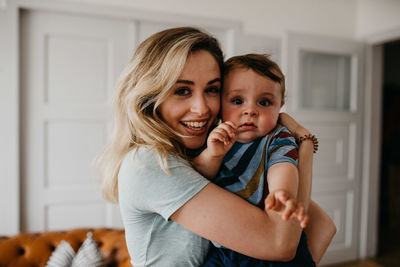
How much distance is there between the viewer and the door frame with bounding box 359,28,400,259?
343 cm

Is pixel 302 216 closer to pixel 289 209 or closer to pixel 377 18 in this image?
pixel 289 209

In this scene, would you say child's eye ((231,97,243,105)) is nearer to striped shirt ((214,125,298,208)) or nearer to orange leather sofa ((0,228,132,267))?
striped shirt ((214,125,298,208))

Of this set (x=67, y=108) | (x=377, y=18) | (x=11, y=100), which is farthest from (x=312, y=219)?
(x=377, y=18)

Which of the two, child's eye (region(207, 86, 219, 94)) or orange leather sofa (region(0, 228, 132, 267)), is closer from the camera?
child's eye (region(207, 86, 219, 94))

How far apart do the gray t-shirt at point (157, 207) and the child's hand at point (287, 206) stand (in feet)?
0.74

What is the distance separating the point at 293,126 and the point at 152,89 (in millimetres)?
439

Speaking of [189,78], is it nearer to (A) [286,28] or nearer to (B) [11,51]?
(B) [11,51]

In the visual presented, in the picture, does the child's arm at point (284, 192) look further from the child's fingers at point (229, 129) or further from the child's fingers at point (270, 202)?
the child's fingers at point (229, 129)

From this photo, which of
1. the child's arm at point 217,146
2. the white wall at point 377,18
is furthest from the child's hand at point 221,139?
the white wall at point 377,18

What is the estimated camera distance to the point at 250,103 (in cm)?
92

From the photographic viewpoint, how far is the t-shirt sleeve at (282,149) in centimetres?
78

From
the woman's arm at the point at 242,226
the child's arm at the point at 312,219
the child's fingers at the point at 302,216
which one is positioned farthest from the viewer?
the child's arm at the point at 312,219

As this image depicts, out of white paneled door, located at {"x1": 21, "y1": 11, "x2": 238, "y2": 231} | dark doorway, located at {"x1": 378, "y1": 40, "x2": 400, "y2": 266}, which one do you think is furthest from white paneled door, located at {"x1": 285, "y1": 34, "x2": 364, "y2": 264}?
dark doorway, located at {"x1": 378, "y1": 40, "x2": 400, "y2": 266}

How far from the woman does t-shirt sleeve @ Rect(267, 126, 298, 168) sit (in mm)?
64
